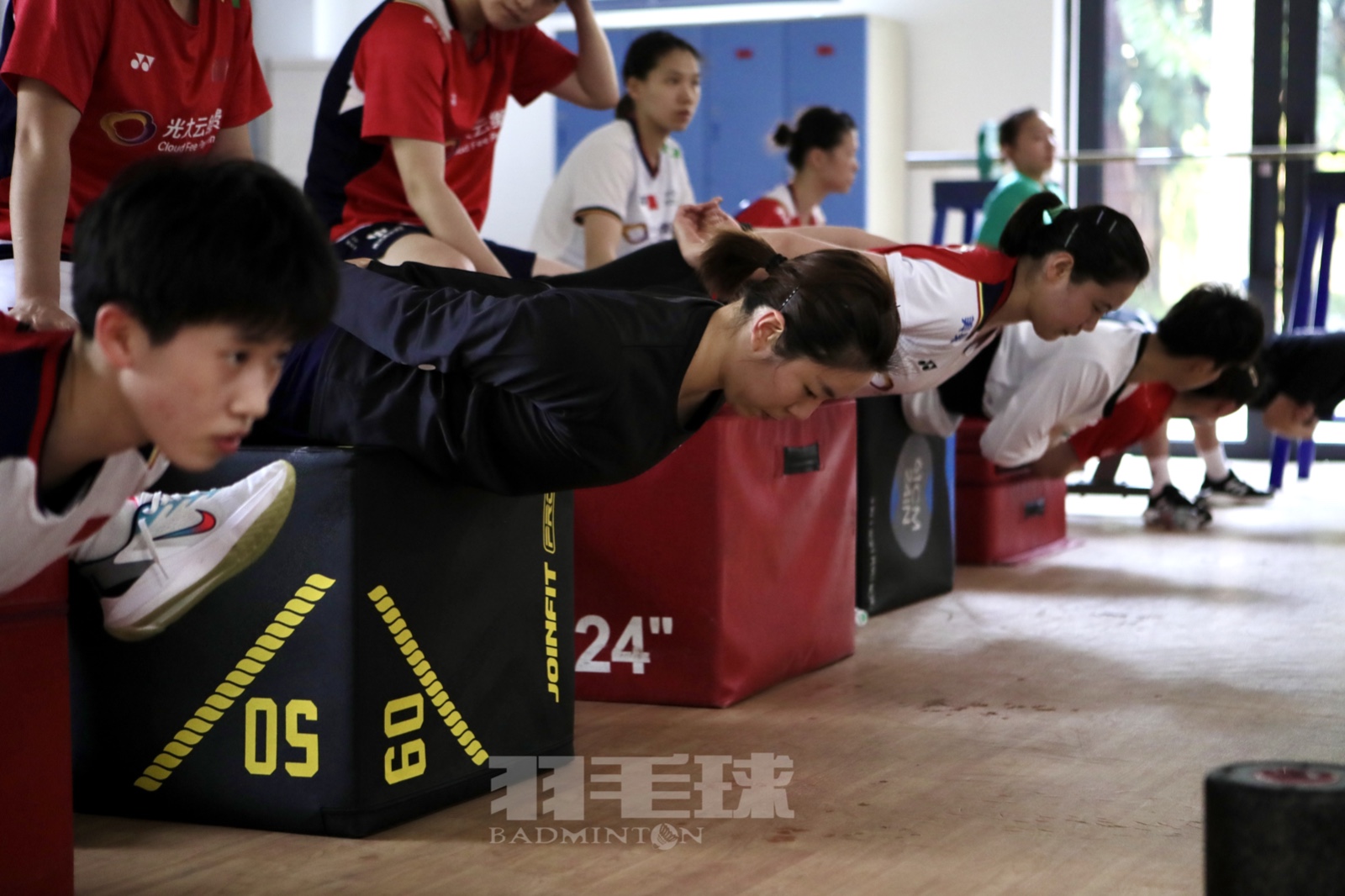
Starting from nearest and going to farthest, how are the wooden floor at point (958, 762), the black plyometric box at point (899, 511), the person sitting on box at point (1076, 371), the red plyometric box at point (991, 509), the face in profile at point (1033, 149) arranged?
the wooden floor at point (958, 762)
the black plyometric box at point (899, 511)
the person sitting on box at point (1076, 371)
the red plyometric box at point (991, 509)
the face in profile at point (1033, 149)

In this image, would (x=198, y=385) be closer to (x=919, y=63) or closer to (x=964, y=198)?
(x=964, y=198)

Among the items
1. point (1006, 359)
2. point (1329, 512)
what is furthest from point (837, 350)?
point (1329, 512)

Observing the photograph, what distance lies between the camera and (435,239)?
228 centimetres

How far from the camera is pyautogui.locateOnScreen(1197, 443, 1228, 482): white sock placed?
4680 mm

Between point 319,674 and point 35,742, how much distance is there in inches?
12.1

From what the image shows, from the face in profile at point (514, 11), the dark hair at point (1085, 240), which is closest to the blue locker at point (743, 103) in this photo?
the dark hair at point (1085, 240)

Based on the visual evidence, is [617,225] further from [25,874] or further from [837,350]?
[25,874]

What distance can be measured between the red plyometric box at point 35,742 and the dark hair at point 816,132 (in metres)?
3.12

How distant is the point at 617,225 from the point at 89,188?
155cm

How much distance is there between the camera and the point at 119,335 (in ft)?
3.48

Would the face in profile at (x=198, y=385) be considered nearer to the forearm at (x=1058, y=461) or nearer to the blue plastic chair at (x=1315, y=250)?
the forearm at (x=1058, y=461)

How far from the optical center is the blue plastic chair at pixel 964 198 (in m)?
5.47

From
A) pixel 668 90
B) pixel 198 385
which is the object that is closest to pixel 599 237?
pixel 668 90

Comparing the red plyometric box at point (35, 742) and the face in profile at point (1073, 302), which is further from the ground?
the face in profile at point (1073, 302)
